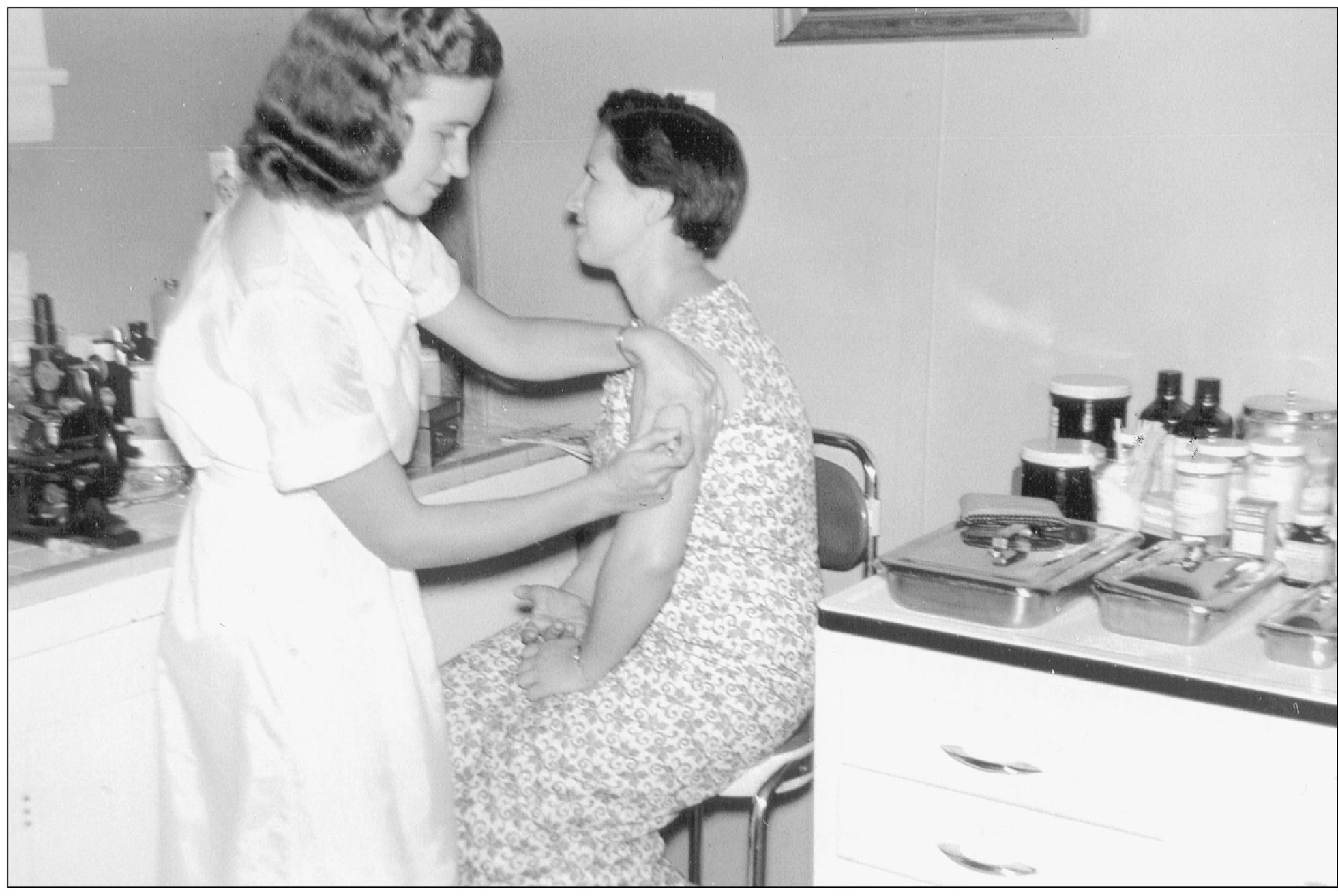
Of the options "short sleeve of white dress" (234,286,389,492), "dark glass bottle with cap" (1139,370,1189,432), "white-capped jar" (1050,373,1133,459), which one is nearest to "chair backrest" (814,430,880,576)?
"white-capped jar" (1050,373,1133,459)

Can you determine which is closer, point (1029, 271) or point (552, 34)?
point (1029, 271)

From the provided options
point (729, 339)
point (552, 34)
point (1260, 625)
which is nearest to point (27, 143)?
point (552, 34)

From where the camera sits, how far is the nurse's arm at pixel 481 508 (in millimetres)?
1293

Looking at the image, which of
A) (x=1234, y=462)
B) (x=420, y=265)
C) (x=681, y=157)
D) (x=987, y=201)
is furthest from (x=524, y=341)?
(x=1234, y=462)

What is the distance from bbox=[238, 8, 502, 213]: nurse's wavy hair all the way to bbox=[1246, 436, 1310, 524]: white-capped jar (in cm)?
97

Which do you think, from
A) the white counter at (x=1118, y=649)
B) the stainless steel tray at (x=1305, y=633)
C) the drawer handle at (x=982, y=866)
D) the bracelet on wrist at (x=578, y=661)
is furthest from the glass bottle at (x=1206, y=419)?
the bracelet on wrist at (x=578, y=661)

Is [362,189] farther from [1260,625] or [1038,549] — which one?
[1260,625]

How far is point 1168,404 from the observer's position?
1.62 meters

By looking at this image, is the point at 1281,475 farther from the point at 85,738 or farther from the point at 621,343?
the point at 85,738

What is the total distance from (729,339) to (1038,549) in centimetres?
43

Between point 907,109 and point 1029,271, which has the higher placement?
point 907,109

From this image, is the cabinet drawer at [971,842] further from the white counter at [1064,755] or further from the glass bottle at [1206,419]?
the glass bottle at [1206,419]

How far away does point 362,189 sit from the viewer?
4.29 feet

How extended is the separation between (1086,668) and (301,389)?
31.9 inches
